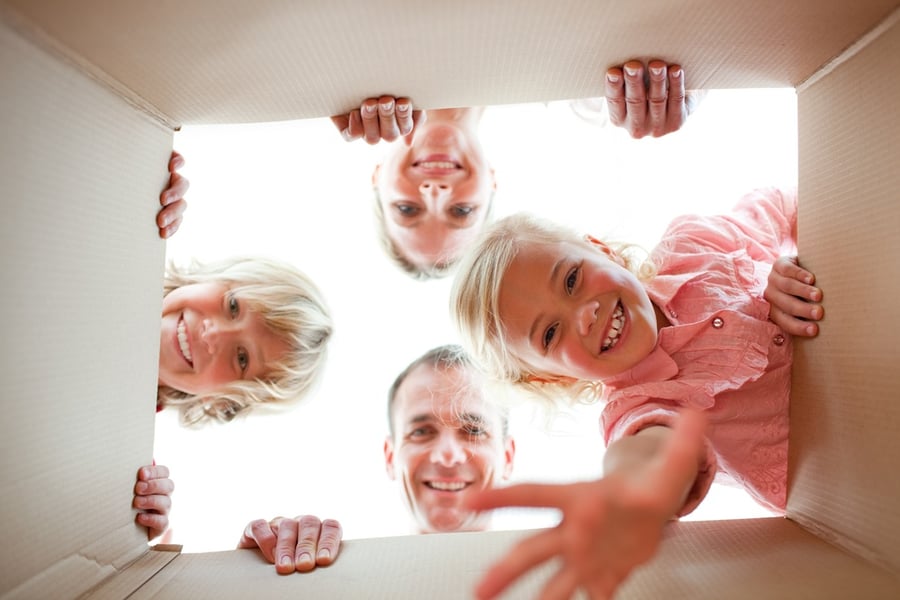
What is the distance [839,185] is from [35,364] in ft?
2.49

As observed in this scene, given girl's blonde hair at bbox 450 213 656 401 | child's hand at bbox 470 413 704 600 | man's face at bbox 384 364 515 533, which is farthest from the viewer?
man's face at bbox 384 364 515 533

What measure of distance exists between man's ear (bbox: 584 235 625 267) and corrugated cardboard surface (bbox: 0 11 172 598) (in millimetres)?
613

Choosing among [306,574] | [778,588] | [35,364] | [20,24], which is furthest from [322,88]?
[778,588]

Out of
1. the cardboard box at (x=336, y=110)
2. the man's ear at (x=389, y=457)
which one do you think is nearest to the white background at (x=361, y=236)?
the man's ear at (x=389, y=457)

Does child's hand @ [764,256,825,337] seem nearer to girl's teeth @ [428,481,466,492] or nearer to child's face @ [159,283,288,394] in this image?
girl's teeth @ [428,481,466,492]

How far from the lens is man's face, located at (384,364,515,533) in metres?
1.38

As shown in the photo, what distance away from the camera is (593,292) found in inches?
37.7

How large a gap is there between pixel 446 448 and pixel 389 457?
0.45 feet

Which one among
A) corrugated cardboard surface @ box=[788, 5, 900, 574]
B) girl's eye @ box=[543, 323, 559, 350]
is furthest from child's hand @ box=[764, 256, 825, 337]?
girl's eye @ box=[543, 323, 559, 350]

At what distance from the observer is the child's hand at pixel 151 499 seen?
0.77 m

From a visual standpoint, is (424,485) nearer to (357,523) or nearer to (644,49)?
(357,523)

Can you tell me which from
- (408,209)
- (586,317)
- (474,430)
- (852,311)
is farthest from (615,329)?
(408,209)

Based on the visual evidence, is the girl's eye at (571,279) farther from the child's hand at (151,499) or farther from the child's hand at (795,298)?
the child's hand at (151,499)

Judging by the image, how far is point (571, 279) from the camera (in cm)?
98
